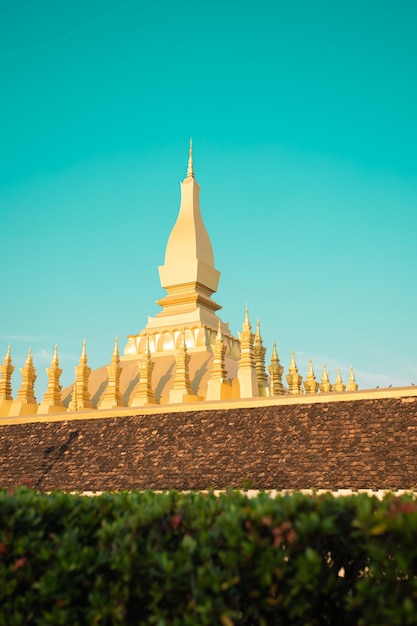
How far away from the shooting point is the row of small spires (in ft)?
73.3

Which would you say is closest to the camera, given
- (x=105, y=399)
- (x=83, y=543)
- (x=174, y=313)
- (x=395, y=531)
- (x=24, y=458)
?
(x=395, y=531)

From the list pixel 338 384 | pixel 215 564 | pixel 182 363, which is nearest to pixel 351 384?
pixel 338 384

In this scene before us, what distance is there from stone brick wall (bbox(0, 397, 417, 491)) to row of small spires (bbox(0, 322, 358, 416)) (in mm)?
4570

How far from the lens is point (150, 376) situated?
23.5m

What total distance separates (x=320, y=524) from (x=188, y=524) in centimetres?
122

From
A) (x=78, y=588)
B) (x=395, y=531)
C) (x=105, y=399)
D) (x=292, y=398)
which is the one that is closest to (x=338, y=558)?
(x=395, y=531)

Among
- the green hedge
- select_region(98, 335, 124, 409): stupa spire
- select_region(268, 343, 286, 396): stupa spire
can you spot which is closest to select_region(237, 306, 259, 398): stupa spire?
select_region(268, 343, 286, 396): stupa spire

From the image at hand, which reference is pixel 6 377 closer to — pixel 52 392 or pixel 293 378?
pixel 52 392

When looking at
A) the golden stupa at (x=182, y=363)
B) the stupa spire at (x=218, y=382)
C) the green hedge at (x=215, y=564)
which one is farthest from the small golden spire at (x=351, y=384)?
the green hedge at (x=215, y=564)

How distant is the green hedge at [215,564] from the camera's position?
5.15 metres

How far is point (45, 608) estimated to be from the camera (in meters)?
6.00

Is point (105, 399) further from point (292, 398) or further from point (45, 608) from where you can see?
point (45, 608)

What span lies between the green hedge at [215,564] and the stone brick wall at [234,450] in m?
7.28

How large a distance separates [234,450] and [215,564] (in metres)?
9.51
